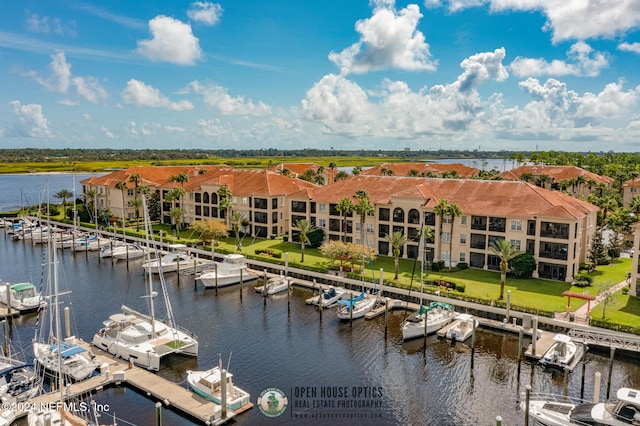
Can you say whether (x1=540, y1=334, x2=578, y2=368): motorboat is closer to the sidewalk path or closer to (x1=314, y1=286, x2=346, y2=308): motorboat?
the sidewalk path

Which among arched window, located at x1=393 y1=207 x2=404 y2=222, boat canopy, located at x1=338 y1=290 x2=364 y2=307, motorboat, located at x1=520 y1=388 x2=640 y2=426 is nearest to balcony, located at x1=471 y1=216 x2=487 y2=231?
arched window, located at x1=393 y1=207 x2=404 y2=222

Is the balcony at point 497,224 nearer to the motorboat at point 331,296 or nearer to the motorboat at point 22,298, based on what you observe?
the motorboat at point 331,296

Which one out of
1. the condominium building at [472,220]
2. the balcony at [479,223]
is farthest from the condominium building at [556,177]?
the balcony at [479,223]

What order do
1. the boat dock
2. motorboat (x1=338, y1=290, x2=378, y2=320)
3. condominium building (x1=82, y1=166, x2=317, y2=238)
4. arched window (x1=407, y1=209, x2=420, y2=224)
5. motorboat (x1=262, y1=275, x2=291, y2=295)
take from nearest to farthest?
the boat dock < motorboat (x1=338, y1=290, x2=378, y2=320) < motorboat (x1=262, y1=275, x2=291, y2=295) < arched window (x1=407, y1=209, x2=420, y2=224) < condominium building (x1=82, y1=166, x2=317, y2=238)

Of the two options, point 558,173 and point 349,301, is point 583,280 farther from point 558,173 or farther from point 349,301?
point 558,173

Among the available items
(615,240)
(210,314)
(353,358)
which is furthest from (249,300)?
(615,240)

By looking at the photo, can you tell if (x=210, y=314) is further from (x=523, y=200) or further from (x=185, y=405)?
(x=523, y=200)

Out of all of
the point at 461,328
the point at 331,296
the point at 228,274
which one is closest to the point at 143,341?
the point at 331,296
